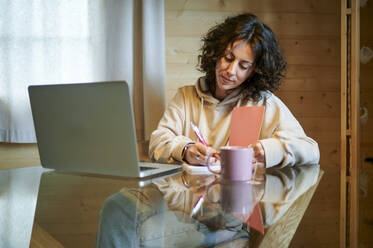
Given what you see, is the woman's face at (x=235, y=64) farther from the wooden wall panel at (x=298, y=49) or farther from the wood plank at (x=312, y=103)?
the wood plank at (x=312, y=103)

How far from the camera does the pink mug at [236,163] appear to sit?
89 centimetres

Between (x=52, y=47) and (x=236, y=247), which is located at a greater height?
(x=52, y=47)

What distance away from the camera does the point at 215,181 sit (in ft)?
2.97

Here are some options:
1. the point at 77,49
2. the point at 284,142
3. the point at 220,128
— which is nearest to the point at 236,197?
the point at 284,142

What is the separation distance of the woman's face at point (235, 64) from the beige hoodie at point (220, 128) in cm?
10

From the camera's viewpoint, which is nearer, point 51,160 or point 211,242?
point 211,242

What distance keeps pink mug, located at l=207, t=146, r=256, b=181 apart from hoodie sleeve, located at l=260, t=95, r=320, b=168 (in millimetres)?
223

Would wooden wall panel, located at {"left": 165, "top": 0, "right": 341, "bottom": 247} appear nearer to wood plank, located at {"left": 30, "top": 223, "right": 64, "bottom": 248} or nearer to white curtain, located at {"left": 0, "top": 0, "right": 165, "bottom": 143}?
white curtain, located at {"left": 0, "top": 0, "right": 165, "bottom": 143}

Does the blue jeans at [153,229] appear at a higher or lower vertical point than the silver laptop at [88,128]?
lower

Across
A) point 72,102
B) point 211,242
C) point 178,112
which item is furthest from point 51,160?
point 211,242

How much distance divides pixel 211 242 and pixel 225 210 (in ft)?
0.48

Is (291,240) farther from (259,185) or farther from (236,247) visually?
(259,185)

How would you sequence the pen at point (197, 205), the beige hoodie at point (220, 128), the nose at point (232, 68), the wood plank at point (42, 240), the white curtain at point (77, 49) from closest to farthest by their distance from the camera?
1. the wood plank at point (42, 240)
2. the pen at point (197, 205)
3. the beige hoodie at point (220, 128)
4. the nose at point (232, 68)
5. the white curtain at point (77, 49)

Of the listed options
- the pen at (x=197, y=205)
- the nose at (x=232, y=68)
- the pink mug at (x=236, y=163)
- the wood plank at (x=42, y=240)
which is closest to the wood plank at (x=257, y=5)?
the nose at (x=232, y=68)
